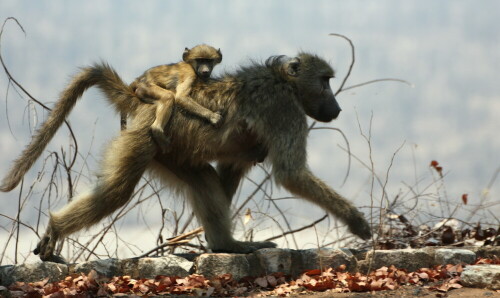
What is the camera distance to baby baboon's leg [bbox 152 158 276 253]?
23.1ft

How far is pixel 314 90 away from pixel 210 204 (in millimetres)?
1597

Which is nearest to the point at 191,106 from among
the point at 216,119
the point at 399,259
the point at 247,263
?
the point at 216,119

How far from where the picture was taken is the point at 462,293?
6.00 m

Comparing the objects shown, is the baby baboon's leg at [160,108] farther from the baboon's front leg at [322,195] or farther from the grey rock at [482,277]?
the grey rock at [482,277]

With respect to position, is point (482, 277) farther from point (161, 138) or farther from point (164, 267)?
point (161, 138)

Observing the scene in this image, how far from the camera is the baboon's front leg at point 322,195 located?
661cm

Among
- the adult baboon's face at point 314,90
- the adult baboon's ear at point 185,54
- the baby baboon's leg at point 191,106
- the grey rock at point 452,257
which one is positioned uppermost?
the adult baboon's ear at point 185,54

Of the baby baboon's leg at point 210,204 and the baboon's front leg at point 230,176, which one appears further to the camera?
the baboon's front leg at point 230,176

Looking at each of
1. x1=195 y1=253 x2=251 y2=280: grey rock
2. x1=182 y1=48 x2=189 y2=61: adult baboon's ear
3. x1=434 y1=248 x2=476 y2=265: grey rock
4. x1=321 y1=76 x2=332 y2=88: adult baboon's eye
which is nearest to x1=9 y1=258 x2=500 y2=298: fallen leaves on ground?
x1=195 y1=253 x2=251 y2=280: grey rock

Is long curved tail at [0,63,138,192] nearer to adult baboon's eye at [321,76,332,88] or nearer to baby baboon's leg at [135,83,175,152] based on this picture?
baby baboon's leg at [135,83,175,152]

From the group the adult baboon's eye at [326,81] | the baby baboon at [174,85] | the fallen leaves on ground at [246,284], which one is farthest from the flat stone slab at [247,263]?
the adult baboon's eye at [326,81]

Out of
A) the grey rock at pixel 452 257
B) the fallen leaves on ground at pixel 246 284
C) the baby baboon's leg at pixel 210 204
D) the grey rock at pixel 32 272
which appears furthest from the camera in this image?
the baby baboon's leg at pixel 210 204

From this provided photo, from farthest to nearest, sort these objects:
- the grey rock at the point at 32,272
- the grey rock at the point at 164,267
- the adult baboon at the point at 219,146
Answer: the grey rock at the point at 164,267 < the adult baboon at the point at 219,146 < the grey rock at the point at 32,272

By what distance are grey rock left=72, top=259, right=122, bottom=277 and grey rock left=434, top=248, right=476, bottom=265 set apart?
3.20 metres
